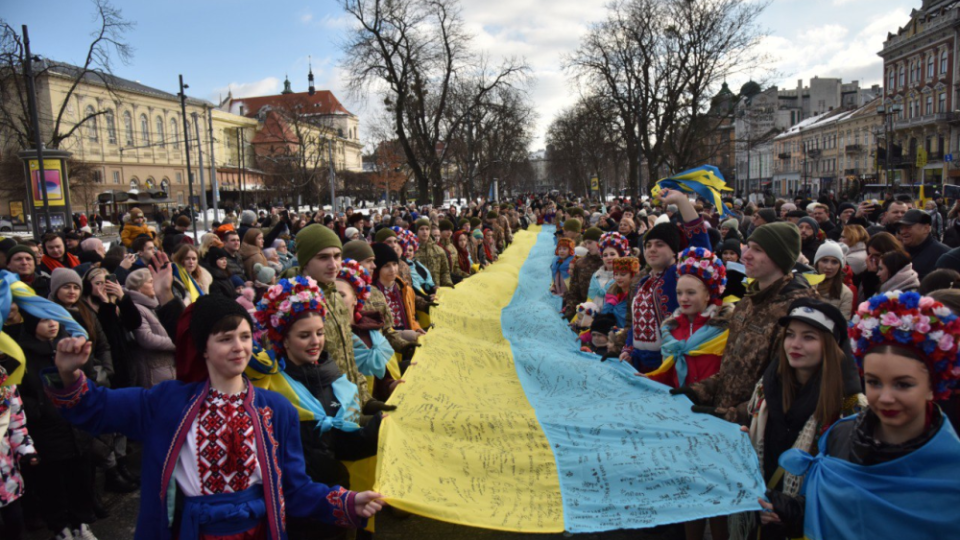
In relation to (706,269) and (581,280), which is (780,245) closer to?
(706,269)

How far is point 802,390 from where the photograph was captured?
11.1 ft

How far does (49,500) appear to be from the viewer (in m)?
4.86

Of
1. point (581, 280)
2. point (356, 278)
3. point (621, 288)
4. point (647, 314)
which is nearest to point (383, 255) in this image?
point (356, 278)

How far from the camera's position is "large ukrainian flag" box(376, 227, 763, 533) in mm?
3475

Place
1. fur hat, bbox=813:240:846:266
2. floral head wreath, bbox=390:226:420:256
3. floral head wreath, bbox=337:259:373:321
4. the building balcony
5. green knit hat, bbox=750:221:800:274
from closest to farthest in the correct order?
green knit hat, bbox=750:221:800:274 → floral head wreath, bbox=337:259:373:321 → fur hat, bbox=813:240:846:266 → floral head wreath, bbox=390:226:420:256 → the building balcony

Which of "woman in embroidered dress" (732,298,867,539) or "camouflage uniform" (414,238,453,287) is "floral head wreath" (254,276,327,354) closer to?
"woman in embroidered dress" (732,298,867,539)

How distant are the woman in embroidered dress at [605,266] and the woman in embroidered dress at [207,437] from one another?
4.89 metres

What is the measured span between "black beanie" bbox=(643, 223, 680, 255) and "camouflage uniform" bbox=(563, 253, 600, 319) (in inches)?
106

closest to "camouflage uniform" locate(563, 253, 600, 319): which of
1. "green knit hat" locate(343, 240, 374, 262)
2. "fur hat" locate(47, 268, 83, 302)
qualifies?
"green knit hat" locate(343, 240, 374, 262)

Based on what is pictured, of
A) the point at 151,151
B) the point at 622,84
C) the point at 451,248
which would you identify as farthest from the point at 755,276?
the point at 151,151

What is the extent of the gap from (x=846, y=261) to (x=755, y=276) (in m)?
4.54

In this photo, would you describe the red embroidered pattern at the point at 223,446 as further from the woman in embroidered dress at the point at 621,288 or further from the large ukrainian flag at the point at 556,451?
the woman in embroidered dress at the point at 621,288

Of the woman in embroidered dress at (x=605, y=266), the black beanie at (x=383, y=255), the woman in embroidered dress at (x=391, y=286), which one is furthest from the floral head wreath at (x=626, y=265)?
the black beanie at (x=383, y=255)

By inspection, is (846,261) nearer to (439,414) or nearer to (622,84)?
(439,414)
